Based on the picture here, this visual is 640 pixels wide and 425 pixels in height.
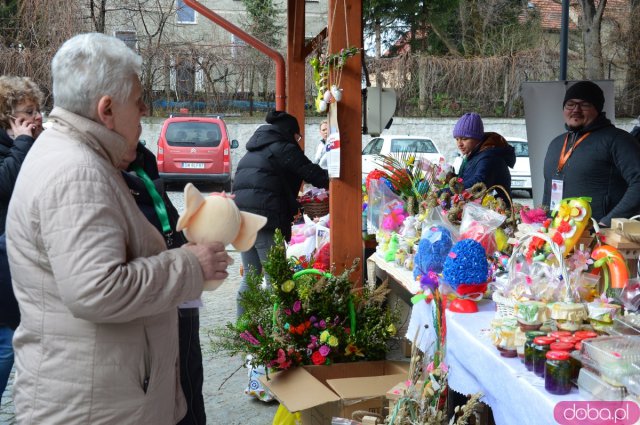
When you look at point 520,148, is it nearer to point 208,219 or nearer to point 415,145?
point 415,145

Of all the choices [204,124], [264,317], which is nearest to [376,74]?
[204,124]

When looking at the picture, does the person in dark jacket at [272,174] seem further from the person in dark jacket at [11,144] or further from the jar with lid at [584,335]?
the jar with lid at [584,335]

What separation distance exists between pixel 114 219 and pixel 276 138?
3325 mm

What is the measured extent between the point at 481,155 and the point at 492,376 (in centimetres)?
310

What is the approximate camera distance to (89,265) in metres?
1.67

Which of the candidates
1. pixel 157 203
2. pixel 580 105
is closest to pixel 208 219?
pixel 157 203

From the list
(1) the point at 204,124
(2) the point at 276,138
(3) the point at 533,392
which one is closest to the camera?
(3) the point at 533,392

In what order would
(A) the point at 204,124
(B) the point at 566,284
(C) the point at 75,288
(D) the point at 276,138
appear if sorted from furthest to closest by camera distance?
(A) the point at 204,124 → (D) the point at 276,138 → (B) the point at 566,284 → (C) the point at 75,288

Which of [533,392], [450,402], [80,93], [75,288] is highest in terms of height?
[80,93]

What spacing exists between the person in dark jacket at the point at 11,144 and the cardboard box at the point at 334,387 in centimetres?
117

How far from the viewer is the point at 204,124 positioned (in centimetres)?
1631

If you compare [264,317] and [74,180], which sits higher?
[74,180]

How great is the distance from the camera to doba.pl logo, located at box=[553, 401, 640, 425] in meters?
1.88

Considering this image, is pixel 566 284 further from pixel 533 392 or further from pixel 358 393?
pixel 358 393
